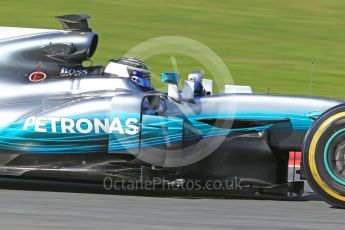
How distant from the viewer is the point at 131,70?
717 cm

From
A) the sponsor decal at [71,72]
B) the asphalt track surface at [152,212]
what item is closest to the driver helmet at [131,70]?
the sponsor decal at [71,72]

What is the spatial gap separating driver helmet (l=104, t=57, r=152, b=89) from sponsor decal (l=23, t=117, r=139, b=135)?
0.75m

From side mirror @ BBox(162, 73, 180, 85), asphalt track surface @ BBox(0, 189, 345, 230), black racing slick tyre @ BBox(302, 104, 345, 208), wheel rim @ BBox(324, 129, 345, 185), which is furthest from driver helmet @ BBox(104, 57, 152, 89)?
wheel rim @ BBox(324, 129, 345, 185)

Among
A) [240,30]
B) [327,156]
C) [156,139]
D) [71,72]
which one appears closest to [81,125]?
[156,139]

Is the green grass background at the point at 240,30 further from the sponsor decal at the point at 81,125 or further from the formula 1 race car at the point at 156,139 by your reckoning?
the sponsor decal at the point at 81,125

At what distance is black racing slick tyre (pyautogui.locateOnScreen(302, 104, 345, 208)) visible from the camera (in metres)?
6.08

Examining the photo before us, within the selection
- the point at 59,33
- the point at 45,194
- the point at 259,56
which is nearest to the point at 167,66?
the point at 259,56

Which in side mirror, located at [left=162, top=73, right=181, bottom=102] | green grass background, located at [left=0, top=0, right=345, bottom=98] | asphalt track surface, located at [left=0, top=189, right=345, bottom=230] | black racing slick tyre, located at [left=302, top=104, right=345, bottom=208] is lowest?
asphalt track surface, located at [left=0, top=189, right=345, bottom=230]

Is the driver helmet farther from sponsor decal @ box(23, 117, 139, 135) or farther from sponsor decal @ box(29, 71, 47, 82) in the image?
sponsor decal @ box(23, 117, 139, 135)

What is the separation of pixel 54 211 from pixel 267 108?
2.07 metres

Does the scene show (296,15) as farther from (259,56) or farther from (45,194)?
(45,194)

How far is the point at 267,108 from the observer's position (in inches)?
260

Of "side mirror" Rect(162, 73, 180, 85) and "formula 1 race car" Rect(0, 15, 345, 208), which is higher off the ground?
"side mirror" Rect(162, 73, 180, 85)

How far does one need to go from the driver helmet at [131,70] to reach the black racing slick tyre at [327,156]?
1.80 m
